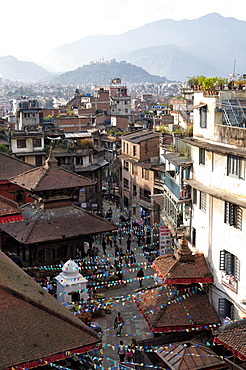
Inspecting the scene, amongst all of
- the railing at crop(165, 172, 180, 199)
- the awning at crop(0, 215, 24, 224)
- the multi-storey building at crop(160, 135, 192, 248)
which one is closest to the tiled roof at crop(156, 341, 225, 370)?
the multi-storey building at crop(160, 135, 192, 248)

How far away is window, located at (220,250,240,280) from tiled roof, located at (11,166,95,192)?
14.3 metres

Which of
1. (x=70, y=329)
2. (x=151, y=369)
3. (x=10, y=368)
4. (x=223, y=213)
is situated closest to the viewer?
(x=10, y=368)

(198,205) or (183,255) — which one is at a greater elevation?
(198,205)

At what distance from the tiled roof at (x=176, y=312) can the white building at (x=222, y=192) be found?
4.04ft

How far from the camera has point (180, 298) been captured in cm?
2817

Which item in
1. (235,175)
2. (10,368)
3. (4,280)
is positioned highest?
(235,175)

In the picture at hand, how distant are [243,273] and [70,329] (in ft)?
36.1

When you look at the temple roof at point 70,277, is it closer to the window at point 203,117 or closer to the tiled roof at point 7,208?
the tiled roof at point 7,208

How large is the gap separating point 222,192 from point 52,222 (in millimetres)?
14544

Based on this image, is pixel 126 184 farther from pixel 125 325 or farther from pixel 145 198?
pixel 125 325

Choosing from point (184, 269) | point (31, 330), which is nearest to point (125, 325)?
point (184, 269)

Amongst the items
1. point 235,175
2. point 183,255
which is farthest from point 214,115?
point 183,255

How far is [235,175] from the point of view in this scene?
87.9 feet

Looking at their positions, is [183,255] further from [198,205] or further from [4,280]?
[4,280]
